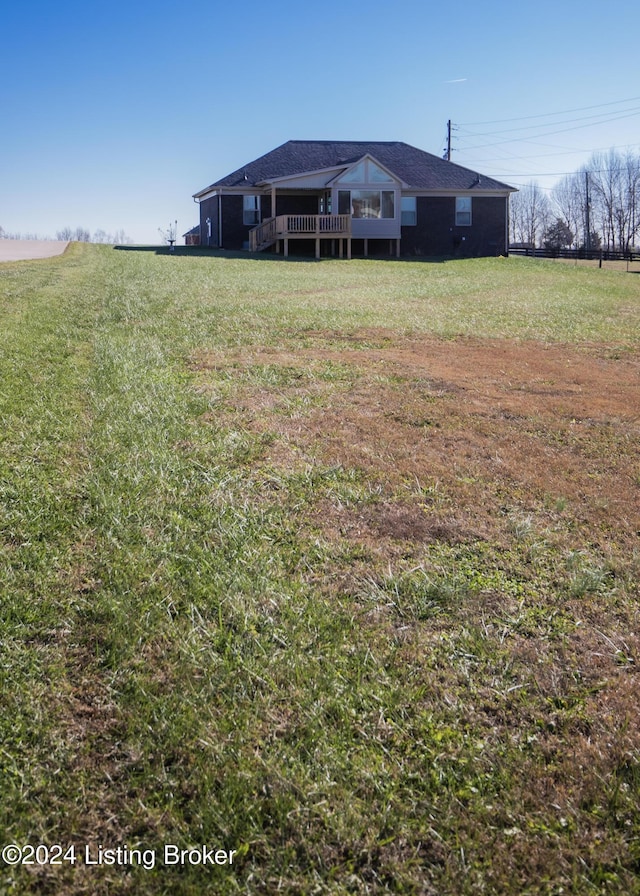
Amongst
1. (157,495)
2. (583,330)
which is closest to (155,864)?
(157,495)

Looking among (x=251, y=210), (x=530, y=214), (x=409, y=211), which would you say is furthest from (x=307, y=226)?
(x=530, y=214)

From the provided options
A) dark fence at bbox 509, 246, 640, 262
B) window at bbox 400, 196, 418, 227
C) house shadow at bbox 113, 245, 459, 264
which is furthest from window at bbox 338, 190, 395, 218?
dark fence at bbox 509, 246, 640, 262

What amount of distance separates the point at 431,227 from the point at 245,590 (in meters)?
33.4

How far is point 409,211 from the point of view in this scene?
112 feet

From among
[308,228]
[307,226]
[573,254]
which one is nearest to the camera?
[308,228]

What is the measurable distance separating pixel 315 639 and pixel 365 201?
102 feet

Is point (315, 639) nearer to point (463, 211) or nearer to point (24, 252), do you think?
point (24, 252)

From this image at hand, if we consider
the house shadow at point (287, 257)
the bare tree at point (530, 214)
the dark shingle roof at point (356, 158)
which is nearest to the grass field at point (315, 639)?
the house shadow at point (287, 257)

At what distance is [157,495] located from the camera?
419 cm

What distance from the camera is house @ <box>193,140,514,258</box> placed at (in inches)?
1253

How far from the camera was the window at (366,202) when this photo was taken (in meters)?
31.8

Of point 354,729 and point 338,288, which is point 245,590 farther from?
point 338,288

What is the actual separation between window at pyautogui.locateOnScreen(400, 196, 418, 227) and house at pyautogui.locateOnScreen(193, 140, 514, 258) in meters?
0.05

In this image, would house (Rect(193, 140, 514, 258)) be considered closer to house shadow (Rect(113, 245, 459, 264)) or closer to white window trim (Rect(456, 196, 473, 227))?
white window trim (Rect(456, 196, 473, 227))
